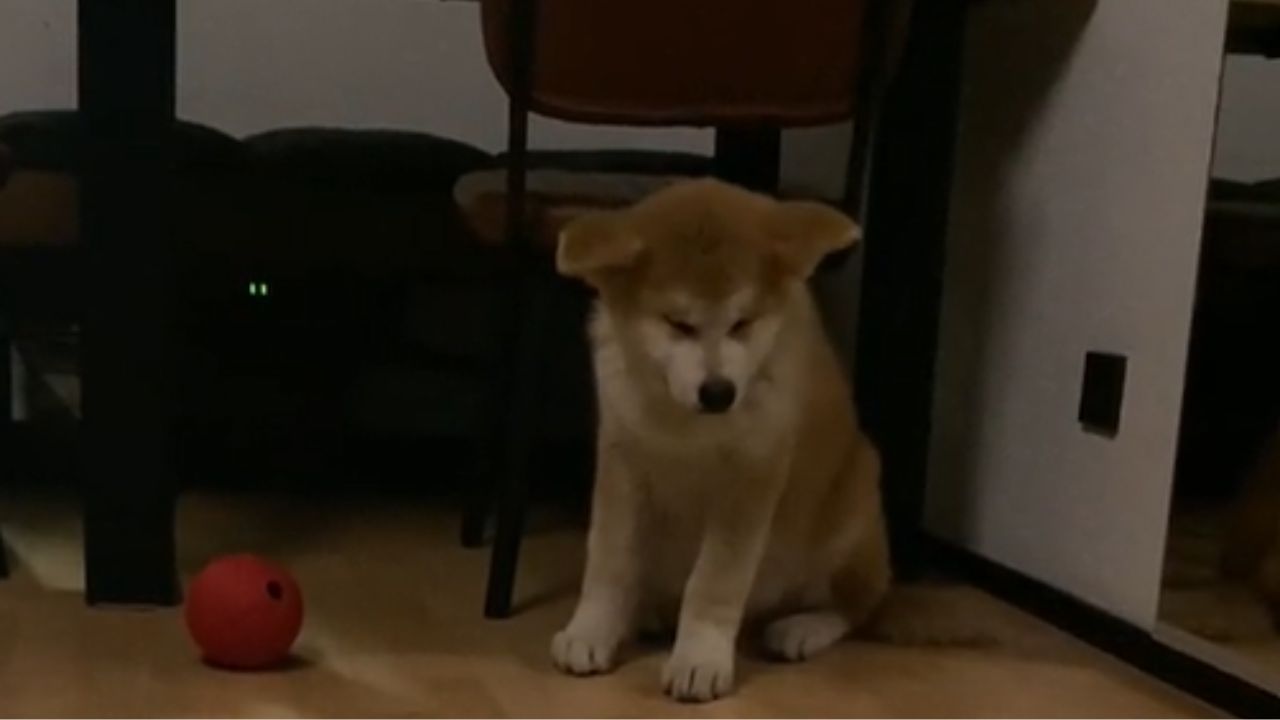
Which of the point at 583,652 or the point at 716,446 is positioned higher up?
the point at 716,446

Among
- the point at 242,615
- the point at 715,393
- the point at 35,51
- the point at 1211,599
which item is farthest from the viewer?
the point at 35,51

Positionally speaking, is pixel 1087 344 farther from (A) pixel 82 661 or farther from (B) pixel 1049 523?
(A) pixel 82 661

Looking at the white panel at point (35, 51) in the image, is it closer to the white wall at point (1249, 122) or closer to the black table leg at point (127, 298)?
the black table leg at point (127, 298)

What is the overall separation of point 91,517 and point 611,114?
2.59 ft

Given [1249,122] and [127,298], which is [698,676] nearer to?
[127,298]

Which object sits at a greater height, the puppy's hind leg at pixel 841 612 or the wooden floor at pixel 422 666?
the puppy's hind leg at pixel 841 612

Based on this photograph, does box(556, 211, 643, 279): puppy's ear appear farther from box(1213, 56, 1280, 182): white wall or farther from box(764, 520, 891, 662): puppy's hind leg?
box(1213, 56, 1280, 182): white wall

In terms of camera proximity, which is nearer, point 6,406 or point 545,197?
point 545,197

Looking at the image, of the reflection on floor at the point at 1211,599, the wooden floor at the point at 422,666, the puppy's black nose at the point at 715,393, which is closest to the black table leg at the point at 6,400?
the wooden floor at the point at 422,666

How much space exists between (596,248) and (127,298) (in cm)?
61

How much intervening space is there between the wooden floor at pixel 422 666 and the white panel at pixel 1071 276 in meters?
0.18

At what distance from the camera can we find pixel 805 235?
1.98 meters

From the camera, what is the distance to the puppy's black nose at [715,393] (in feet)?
6.14

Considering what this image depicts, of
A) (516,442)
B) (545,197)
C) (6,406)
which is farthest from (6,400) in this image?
(545,197)
